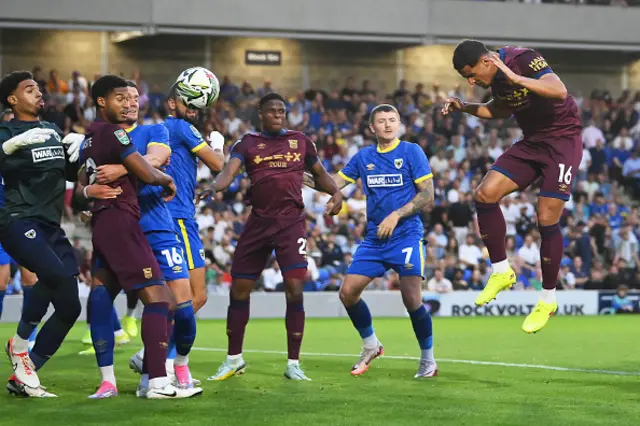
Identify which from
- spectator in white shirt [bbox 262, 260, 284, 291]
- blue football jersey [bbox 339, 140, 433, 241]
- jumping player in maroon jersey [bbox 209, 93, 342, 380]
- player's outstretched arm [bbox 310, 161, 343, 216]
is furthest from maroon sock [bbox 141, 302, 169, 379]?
spectator in white shirt [bbox 262, 260, 284, 291]

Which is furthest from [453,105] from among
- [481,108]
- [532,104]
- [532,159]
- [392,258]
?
[392,258]

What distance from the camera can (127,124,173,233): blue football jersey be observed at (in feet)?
30.3

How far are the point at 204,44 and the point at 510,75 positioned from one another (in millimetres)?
24558

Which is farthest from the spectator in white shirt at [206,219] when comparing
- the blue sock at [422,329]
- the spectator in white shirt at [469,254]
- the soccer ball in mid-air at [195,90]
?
the soccer ball in mid-air at [195,90]

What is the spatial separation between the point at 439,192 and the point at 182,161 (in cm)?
1755

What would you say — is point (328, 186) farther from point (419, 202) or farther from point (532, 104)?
point (532, 104)

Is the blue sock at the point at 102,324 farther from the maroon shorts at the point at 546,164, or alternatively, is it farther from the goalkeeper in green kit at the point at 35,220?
the maroon shorts at the point at 546,164

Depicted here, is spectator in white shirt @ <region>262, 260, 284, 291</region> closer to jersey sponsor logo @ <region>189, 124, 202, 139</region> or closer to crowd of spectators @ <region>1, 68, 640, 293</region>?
crowd of spectators @ <region>1, 68, 640, 293</region>

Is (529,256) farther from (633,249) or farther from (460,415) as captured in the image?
(460,415)

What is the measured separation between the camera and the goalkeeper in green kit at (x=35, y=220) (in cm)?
884

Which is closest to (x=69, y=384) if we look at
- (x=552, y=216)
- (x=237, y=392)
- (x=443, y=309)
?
(x=237, y=392)

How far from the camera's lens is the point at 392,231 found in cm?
1091

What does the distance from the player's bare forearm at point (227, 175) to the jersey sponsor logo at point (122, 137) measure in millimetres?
1949

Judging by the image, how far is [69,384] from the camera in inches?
Answer: 386
